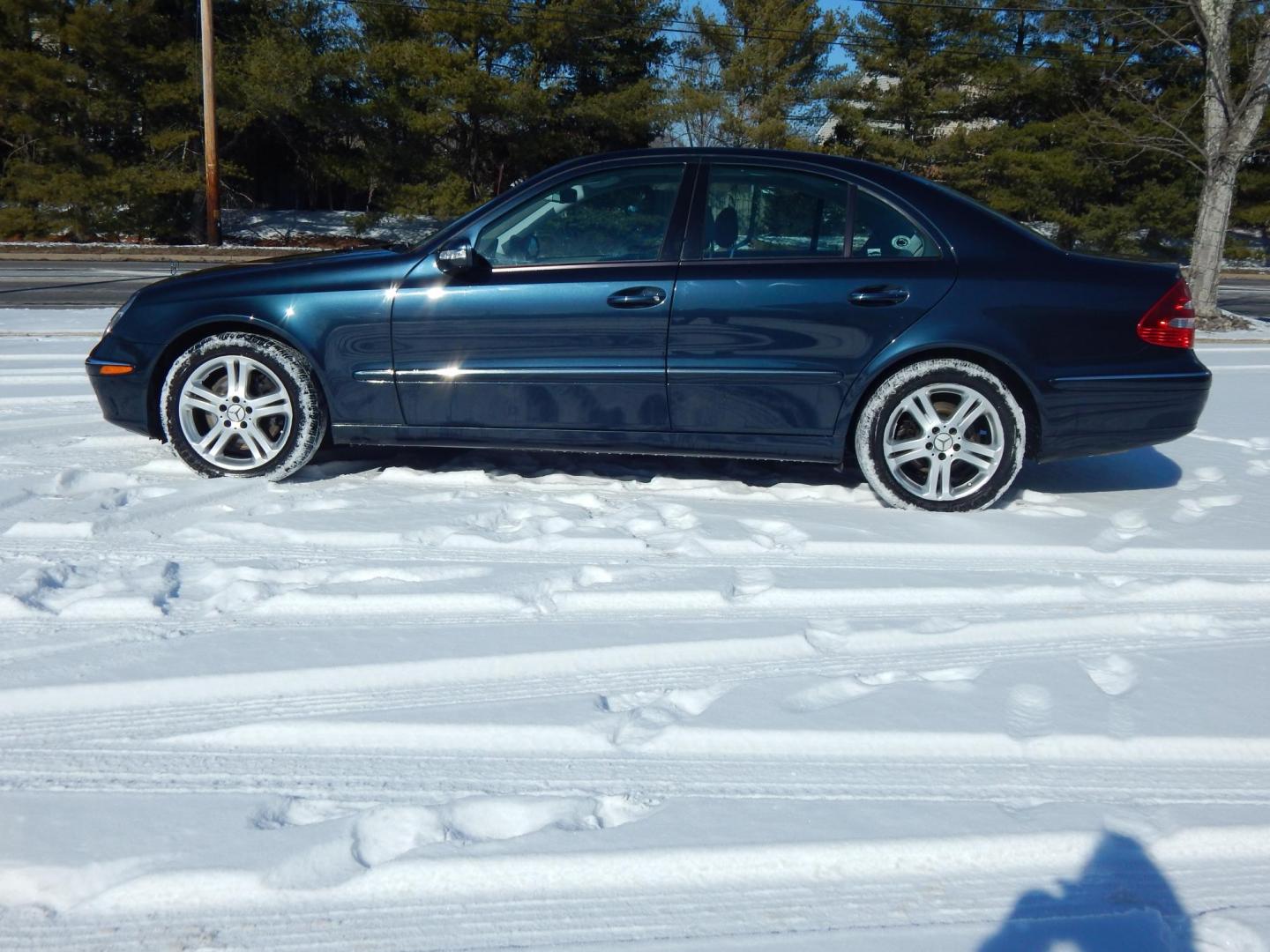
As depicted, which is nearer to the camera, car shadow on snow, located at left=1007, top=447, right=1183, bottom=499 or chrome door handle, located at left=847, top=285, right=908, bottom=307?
chrome door handle, located at left=847, top=285, right=908, bottom=307

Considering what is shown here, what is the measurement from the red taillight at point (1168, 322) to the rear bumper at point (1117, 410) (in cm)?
14

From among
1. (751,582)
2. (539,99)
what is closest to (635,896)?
(751,582)

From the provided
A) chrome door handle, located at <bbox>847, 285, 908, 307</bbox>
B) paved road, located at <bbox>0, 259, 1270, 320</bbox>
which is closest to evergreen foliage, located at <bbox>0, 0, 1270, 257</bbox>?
paved road, located at <bbox>0, 259, 1270, 320</bbox>

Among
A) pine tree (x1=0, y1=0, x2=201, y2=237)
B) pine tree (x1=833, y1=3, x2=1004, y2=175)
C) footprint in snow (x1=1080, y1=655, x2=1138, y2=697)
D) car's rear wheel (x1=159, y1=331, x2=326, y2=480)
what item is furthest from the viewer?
pine tree (x1=833, y1=3, x2=1004, y2=175)

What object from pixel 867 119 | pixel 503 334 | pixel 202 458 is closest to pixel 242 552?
pixel 202 458

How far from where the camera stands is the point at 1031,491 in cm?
497

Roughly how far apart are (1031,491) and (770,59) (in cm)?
2586

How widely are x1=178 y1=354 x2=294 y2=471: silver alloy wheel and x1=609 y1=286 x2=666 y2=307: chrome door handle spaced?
5.03ft

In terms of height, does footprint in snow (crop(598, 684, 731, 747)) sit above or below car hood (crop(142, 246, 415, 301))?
below

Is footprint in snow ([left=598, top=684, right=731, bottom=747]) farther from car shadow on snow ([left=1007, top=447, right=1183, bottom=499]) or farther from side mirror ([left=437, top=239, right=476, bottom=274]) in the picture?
car shadow on snow ([left=1007, top=447, right=1183, bottom=499])

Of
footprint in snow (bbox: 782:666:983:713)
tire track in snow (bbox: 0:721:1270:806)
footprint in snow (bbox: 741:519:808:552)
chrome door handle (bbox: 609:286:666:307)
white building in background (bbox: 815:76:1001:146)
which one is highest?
white building in background (bbox: 815:76:1001:146)

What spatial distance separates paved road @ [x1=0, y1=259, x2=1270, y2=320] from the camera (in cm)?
1276

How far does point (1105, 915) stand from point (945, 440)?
8.70ft

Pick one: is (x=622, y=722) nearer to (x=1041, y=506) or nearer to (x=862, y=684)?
(x=862, y=684)
